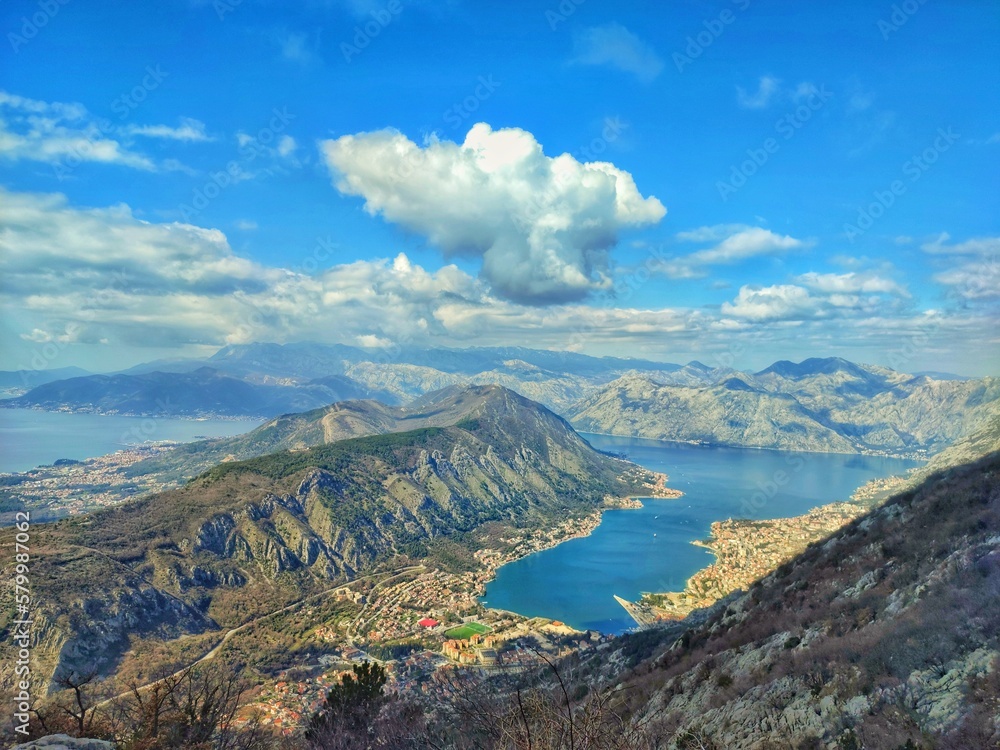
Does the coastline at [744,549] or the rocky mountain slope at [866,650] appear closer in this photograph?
the rocky mountain slope at [866,650]

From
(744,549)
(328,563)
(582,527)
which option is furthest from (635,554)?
(328,563)

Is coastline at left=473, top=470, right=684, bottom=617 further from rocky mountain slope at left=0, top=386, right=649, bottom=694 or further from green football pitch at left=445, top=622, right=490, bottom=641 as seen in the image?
green football pitch at left=445, top=622, right=490, bottom=641

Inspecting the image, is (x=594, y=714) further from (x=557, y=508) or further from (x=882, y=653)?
(x=557, y=508)

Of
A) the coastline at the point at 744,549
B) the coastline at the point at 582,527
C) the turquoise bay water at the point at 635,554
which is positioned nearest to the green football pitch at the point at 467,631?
the coastline at the point at 582,527

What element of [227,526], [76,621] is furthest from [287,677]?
[227,526]

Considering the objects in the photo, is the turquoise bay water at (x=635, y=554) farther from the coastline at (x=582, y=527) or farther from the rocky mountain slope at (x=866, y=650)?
the rocky mountain slope at (x=866, y=650)

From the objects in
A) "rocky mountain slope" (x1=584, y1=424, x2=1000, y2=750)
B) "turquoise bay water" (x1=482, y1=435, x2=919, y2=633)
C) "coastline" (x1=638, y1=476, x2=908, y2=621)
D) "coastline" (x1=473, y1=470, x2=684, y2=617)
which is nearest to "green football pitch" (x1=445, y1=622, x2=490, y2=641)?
"coastline" (x1=473, y1=470, x2=684, y2=617)

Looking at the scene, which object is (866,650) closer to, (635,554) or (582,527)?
(635,554)
